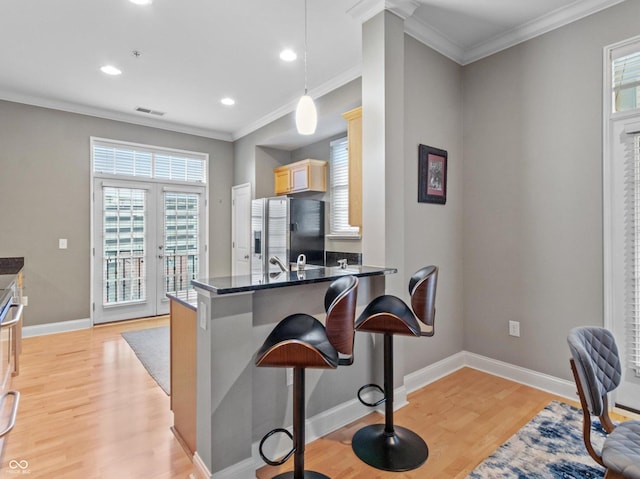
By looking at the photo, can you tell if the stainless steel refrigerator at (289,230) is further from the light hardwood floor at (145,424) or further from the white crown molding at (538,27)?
the white crown molding at (538,27)

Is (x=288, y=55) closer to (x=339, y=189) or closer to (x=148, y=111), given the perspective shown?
(x=339, y=189)

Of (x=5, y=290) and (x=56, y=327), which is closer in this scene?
(x=5, y=290)

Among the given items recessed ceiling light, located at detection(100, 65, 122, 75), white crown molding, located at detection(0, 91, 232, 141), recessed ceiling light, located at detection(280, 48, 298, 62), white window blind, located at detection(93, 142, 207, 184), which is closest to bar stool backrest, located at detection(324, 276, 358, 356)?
recessed ceiling light, located at detection(280, 48, 298, 62)

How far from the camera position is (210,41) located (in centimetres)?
309

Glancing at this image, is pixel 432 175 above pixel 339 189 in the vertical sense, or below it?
below

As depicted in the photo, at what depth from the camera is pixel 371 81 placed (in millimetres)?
2592

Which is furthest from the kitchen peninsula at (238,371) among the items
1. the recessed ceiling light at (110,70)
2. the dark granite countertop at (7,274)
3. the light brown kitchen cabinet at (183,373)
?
the recessed ceiling light at (110,70)

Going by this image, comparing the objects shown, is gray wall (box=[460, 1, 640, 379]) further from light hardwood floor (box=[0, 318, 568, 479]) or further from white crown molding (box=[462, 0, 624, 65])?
light hardwood floor (box=[0, 318, 568, 479])

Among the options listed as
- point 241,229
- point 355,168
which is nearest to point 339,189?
point 355,168

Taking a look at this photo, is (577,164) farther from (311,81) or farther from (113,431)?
(113,431)

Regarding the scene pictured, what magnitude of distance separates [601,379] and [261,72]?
3.80 metres

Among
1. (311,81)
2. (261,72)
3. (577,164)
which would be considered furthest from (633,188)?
(261,72)

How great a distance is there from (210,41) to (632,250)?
3759 mm

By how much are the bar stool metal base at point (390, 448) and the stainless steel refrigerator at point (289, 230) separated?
8.54ft
